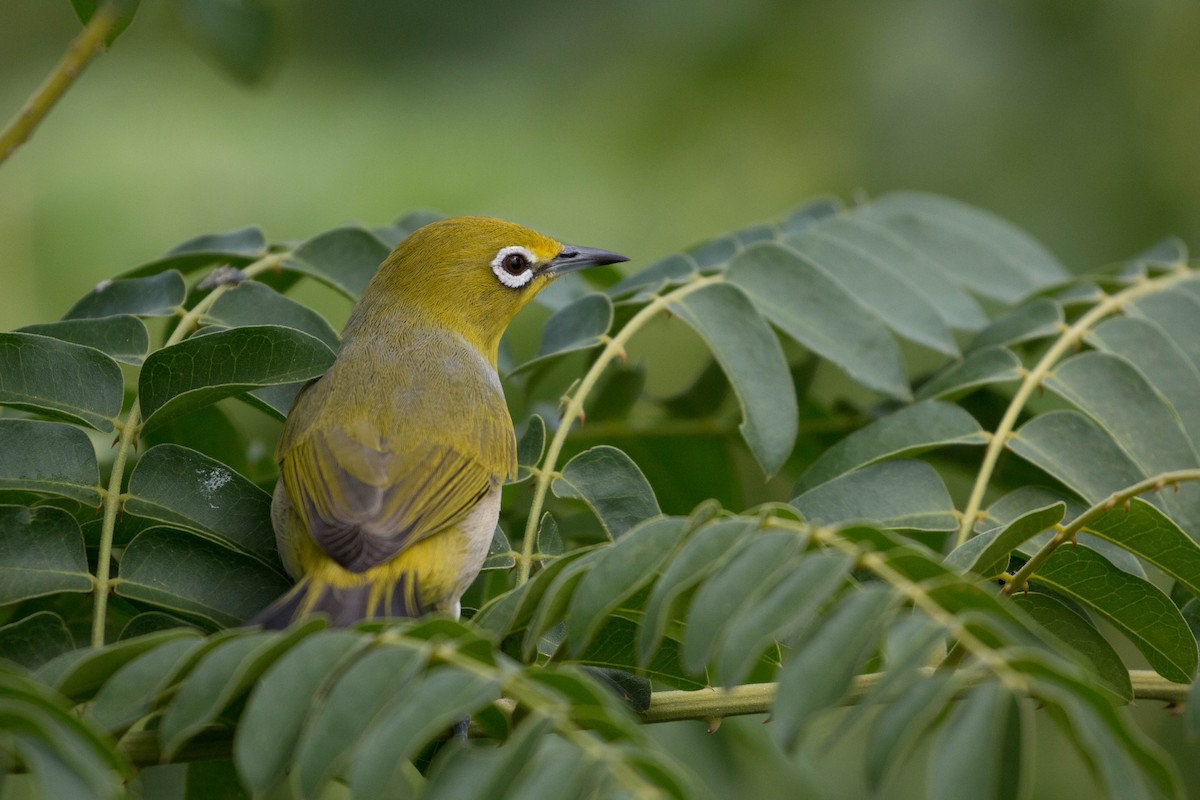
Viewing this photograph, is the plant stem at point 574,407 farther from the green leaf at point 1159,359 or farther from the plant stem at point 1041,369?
the green leaf at point 1159,359

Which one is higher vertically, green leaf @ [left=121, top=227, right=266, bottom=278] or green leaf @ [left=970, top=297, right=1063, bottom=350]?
green leaf @ [left=121, top=227, right=266, bottom=278]

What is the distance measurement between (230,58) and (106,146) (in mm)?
4838

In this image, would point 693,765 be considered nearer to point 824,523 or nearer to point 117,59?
point 824,523

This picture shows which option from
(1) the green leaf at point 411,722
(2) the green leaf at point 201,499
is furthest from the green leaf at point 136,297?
(1) the green leaf at point 411,722

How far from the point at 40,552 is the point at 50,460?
0.70ft

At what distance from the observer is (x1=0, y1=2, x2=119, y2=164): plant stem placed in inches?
88.4

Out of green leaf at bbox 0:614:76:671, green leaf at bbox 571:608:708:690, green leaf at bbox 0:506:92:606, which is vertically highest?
green leaf at bbox 0:506:92:606

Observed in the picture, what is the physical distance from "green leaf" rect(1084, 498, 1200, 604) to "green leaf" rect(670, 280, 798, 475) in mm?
806

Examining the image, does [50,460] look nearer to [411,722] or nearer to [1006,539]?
[411,722]

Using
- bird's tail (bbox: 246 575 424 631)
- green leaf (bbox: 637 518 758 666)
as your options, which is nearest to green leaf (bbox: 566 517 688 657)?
green leaf (bbox: 637 518 758 666)

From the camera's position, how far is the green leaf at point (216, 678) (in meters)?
1.70

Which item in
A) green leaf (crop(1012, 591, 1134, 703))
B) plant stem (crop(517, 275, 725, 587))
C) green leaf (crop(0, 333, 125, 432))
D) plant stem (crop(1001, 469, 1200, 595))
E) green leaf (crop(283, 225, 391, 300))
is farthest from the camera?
green leaf (crop(283, 225, 391, 300))

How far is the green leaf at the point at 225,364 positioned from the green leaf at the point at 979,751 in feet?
4.98

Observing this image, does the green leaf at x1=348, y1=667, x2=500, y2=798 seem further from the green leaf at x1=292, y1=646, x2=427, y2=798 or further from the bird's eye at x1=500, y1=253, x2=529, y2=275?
the bird's eye at x1=500, y1=253, x2=529, y2=275
